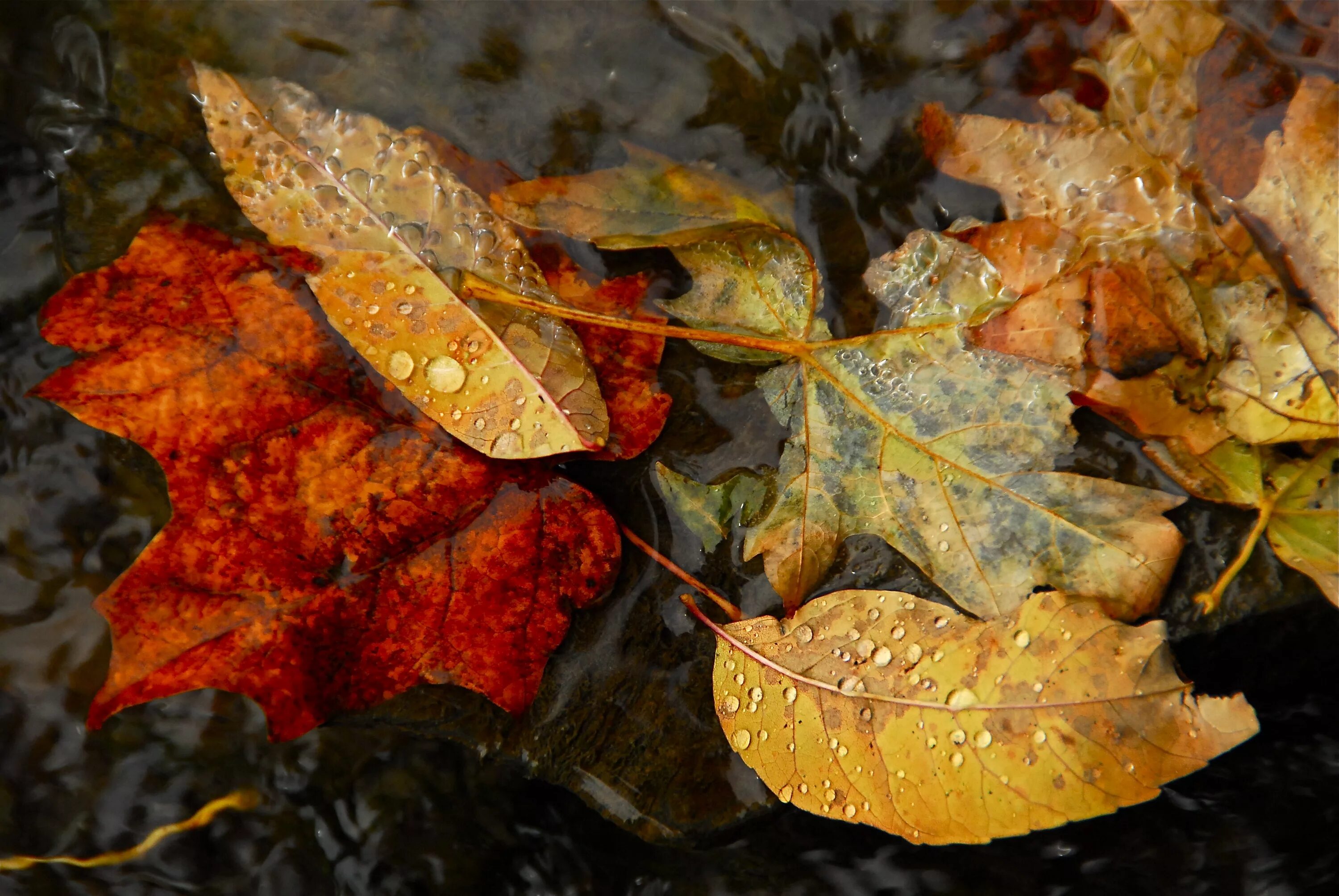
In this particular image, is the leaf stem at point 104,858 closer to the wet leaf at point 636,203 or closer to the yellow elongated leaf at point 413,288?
the yellow elongated leaf at point 413,288

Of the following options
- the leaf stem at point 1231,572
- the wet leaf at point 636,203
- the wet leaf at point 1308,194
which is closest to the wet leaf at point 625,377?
the wet leaf at point 636,203

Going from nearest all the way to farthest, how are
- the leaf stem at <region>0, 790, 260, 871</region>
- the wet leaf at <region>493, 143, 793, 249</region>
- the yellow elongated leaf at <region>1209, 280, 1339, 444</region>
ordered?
the yellow elongated leaf at <region>1209, 280, 1339, 444</region> → the wet leaf at <region>493, 143, 793, 249</region> → the leaf stem at <region>0, 790, 260, 871</region>

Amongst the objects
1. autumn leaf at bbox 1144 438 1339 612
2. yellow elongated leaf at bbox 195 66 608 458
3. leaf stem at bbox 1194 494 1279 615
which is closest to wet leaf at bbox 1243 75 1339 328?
autumn leaf at bbox 1144 438 1339 612

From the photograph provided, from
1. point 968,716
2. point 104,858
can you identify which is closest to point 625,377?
point 968,716

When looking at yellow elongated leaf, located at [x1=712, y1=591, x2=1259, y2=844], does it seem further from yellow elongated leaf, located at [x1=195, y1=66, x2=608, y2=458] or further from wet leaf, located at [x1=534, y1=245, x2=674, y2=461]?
yellow elongated leaf, located at [x1=195, y1=66, x2=608, y2=458]

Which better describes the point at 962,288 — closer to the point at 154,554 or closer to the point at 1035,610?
the point at 1035,610

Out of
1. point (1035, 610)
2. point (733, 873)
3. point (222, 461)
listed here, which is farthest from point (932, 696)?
point (222, 461)
